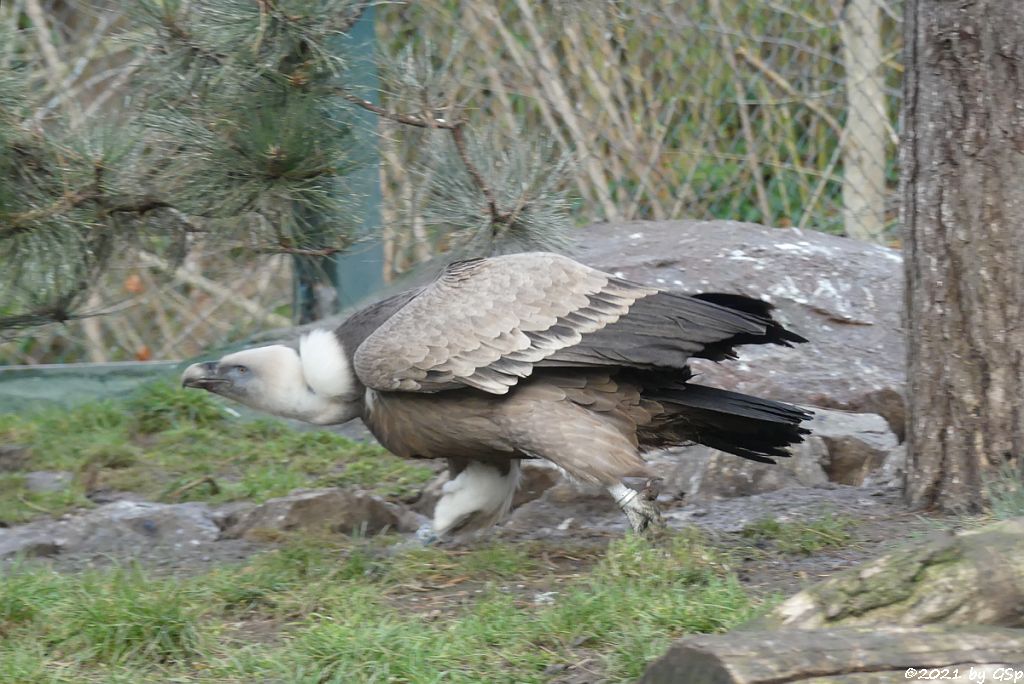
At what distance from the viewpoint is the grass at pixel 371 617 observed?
3.04 m

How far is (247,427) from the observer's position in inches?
233

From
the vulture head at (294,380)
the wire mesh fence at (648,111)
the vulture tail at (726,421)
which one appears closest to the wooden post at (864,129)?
the wire mesh fence at (648,111)

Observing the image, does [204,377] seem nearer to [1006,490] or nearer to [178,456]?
[178,456]

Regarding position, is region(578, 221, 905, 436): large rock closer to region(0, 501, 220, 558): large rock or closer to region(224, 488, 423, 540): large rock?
region(224, 488, 423, 540): large rock

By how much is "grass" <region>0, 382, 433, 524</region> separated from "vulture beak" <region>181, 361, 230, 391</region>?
76 cm

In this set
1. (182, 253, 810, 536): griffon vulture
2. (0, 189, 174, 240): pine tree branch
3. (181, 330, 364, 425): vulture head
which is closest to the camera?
(182, 253, 810, 536): griffon vulture

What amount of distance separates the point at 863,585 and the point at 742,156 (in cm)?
479

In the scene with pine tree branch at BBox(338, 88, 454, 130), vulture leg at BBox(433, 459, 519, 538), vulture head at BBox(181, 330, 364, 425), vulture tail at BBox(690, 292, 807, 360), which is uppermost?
pine tree branch at BBox(338, 88, 454, 130)

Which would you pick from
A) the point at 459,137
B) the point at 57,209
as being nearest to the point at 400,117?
the point at 459,137

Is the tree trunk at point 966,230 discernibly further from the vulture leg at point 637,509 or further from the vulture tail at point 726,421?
the vulture leg at point 637,509

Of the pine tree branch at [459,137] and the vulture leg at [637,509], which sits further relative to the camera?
the pine tree branch at [459,137]

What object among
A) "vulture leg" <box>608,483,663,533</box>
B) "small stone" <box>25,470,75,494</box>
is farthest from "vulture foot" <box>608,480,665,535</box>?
"small stone" <box>25,470,75,494</box>

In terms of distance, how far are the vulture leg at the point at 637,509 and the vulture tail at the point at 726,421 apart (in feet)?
1.03

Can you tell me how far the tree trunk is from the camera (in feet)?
12.4
